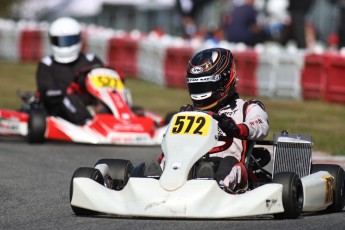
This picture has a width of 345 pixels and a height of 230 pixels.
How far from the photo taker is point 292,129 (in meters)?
14.9

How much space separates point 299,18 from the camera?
2106 cm

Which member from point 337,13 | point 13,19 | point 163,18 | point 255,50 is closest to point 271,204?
point 255,50

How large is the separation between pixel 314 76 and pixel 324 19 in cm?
485

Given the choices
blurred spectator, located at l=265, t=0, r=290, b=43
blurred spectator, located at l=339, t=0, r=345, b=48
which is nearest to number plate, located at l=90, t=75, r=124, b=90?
blurred spectator, located at l=339, t=0, r=345, b=48

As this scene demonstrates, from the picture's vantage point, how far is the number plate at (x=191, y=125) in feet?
25.2

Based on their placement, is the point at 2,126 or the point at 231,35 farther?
the point at 231,35

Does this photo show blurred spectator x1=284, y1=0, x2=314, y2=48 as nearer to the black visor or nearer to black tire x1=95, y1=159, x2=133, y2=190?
the black visor

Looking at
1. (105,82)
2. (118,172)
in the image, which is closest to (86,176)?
(118,172)

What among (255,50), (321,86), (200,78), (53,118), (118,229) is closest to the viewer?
(118,229)

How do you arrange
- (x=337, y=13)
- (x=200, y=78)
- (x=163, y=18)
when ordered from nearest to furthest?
1. (x=200, y=78)
2. (x=337, y=13)
3. (x=163, y=18)

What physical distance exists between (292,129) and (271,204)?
775 centimetres

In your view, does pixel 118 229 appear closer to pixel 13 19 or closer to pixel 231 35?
pixel 231 35

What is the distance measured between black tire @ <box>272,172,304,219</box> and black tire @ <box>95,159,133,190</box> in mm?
1281

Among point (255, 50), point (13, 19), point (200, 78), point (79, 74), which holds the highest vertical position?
point (200, 78)
